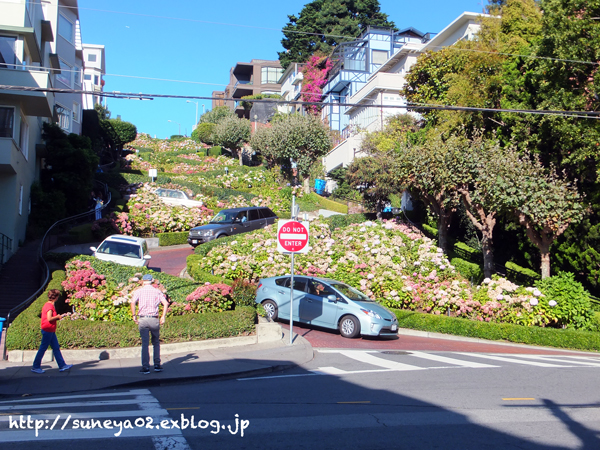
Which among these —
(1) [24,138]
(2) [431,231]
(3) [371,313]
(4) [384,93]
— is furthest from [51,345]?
(4) [384,93]

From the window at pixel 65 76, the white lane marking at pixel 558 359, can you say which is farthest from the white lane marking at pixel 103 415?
the window at pixel 65 76

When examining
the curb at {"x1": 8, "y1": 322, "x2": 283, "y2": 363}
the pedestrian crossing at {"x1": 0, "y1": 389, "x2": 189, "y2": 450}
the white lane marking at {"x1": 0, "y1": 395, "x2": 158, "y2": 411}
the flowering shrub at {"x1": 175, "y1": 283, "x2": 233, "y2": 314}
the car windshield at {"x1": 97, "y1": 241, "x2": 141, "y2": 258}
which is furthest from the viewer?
the car windshield at {"x1": 97, "y1": 241, "x2": 141, "y2": 258}

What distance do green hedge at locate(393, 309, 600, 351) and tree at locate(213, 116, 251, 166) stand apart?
4930 centimetres

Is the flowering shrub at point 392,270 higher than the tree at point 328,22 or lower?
lower

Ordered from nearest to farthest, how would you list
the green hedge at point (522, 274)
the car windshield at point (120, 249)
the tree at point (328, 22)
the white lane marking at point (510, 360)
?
the white lane marking at point (510, 360) < the car windshield at point (120, 249) < the green hedge at point (522, 274) < the tree at point (328, 22)

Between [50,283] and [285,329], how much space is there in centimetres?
634

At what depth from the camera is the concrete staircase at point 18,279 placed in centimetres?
1714

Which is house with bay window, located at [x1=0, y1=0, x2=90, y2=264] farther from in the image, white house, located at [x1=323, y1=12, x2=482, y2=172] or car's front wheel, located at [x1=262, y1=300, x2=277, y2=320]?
white house, located at [x1=323, y1=12, x2=482, y2=172]

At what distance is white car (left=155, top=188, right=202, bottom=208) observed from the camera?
34.1 meters

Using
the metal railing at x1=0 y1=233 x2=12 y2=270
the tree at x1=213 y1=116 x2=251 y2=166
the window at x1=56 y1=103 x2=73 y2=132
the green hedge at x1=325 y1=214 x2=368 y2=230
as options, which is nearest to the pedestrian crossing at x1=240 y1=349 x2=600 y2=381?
the metal railing at x1=0 y1=233 x2=12 y2=270

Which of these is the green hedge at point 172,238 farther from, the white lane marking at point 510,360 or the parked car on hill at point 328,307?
the white lane marking at point 510,360

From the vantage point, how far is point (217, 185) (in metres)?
46.9

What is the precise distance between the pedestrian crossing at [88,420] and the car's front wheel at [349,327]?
26.7 feet

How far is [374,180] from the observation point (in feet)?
112
